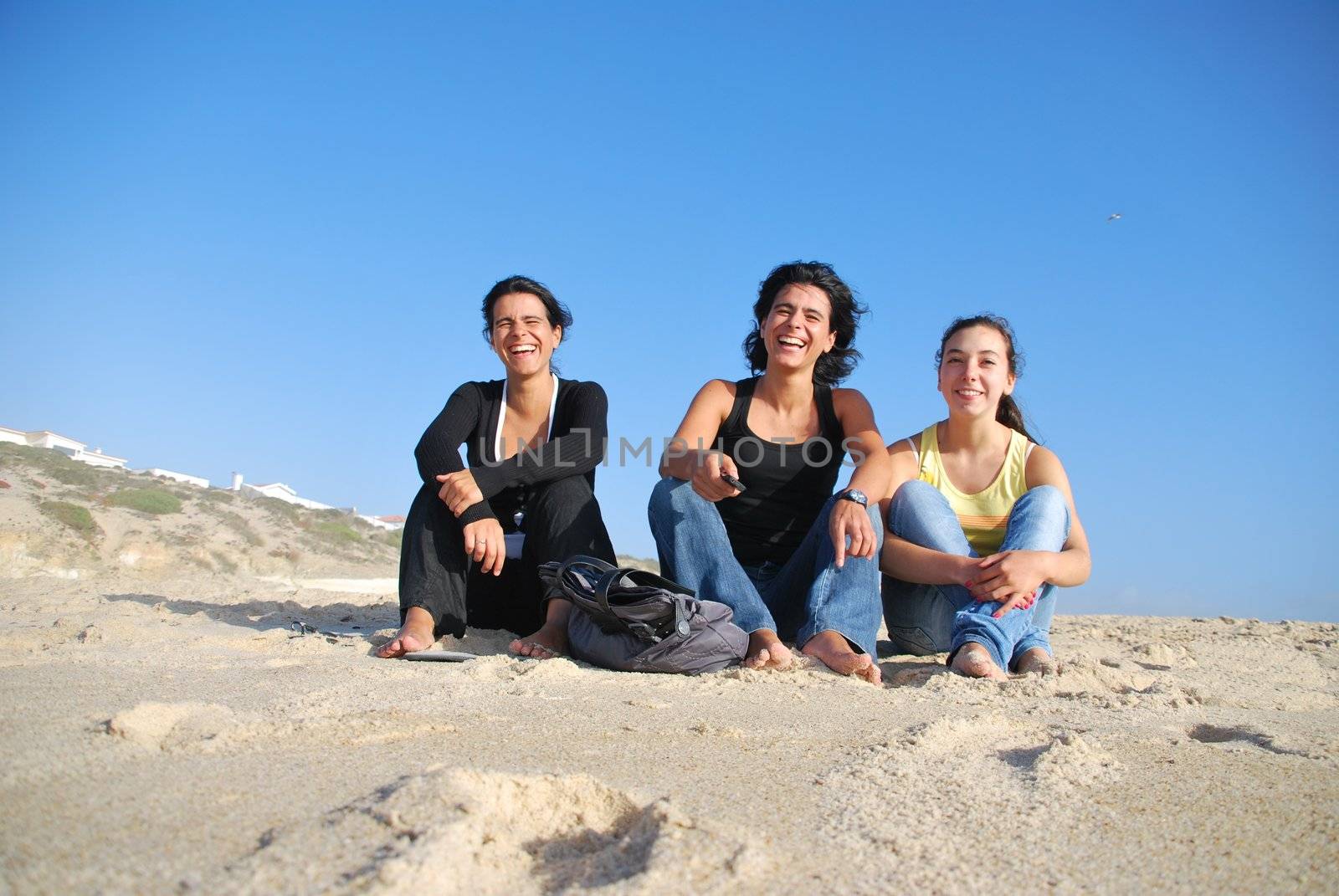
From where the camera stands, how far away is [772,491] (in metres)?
3.51

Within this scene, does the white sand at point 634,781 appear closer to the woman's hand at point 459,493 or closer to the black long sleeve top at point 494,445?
the woman's hand at point 459,493

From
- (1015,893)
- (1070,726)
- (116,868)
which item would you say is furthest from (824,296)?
(116,868)

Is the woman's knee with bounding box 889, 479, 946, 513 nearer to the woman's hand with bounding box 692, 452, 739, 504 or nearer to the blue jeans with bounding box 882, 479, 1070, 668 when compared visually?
the blue jeans with bounding box 882, 479, 1070, 668

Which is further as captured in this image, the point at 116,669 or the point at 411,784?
the point at 116,669

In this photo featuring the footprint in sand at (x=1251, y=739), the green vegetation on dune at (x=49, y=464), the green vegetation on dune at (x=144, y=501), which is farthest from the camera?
the green vegetation on dune at (x=49, y=464)

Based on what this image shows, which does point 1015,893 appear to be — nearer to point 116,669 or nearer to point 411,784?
point 411,784

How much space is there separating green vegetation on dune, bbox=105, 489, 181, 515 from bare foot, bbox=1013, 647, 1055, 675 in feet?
29.9

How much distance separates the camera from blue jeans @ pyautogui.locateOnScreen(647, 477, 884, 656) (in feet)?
9.83

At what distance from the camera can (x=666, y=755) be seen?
66.7 inches

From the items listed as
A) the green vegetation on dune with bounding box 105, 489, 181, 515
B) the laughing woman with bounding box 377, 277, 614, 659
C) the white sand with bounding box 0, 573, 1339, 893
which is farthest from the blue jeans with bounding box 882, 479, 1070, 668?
the green vegetation on dune with bounding box 105, 489, 181, 515

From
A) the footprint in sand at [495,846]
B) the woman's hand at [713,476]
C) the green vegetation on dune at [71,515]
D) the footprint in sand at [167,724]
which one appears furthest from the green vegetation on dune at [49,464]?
the footprint in sand at [495,846]

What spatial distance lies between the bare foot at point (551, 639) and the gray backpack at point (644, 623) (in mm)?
179

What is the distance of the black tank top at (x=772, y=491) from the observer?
350 centimetres

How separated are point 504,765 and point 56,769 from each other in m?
0.73
